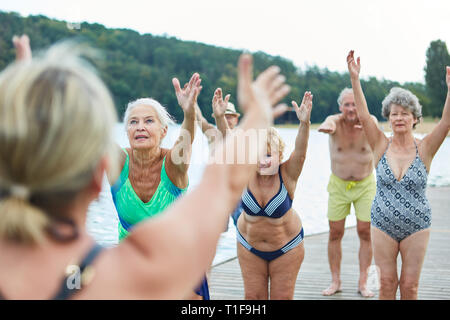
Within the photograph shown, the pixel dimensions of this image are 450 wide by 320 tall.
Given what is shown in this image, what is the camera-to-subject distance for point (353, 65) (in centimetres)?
417

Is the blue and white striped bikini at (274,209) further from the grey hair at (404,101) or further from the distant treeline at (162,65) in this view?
the distant treeline at (162,65)

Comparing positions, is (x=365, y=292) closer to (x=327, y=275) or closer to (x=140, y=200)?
(x=327, y=275)

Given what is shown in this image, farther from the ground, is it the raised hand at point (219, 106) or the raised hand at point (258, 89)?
the raised hand at point (219, 106)

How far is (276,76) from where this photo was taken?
135cm

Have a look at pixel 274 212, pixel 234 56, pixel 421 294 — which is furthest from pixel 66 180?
pixel 234 56

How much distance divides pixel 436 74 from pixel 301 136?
2968 inches

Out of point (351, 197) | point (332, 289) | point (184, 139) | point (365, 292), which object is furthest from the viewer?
point (351, 197)

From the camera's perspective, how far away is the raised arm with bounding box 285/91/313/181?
393 cm

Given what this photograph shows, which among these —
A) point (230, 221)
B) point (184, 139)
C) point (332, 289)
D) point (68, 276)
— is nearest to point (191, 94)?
point (184, 139)

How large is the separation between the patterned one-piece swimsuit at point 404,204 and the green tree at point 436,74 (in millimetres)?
60767

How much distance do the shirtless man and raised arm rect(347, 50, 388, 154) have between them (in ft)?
5.24

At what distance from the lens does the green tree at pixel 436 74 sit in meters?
63.4

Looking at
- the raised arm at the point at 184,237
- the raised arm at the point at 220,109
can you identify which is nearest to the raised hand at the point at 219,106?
the raised arm at the point at 220,109

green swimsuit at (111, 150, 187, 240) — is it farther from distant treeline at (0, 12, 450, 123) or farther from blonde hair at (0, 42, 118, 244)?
distant treeline at (0, 12, 450, 123)
